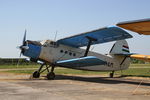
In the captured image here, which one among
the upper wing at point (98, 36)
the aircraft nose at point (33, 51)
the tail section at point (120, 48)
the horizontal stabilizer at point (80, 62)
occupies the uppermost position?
the upper wing at point (98, 36)

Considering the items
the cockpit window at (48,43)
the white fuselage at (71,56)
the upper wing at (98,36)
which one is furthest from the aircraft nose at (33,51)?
the upper wing at (98,36)

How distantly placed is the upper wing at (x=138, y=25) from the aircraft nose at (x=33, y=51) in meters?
7.58

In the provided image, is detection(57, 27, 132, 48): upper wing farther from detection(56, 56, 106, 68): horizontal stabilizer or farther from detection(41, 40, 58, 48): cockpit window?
detection(56, 56, 106, 68): horizontal stabilizer

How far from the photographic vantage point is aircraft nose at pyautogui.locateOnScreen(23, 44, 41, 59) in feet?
50.6

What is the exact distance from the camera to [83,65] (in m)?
16.7

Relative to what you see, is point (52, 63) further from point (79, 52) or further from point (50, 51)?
point (79, 52)

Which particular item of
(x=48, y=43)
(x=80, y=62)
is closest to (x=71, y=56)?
(x=80, y=62)

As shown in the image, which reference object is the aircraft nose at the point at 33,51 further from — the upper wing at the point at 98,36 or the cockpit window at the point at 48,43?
the upper wing at the point at 98,36

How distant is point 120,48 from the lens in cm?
2089

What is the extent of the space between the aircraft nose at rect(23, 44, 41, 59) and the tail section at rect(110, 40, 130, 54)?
22.8 feet

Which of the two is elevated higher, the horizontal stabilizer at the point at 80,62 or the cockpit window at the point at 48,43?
the cockpit window at the point at 48,43

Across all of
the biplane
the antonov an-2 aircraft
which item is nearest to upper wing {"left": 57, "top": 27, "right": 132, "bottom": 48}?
the antonov an-2 aircraft

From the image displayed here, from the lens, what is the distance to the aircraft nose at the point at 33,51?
15.4 meters

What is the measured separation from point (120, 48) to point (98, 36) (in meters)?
5.29
